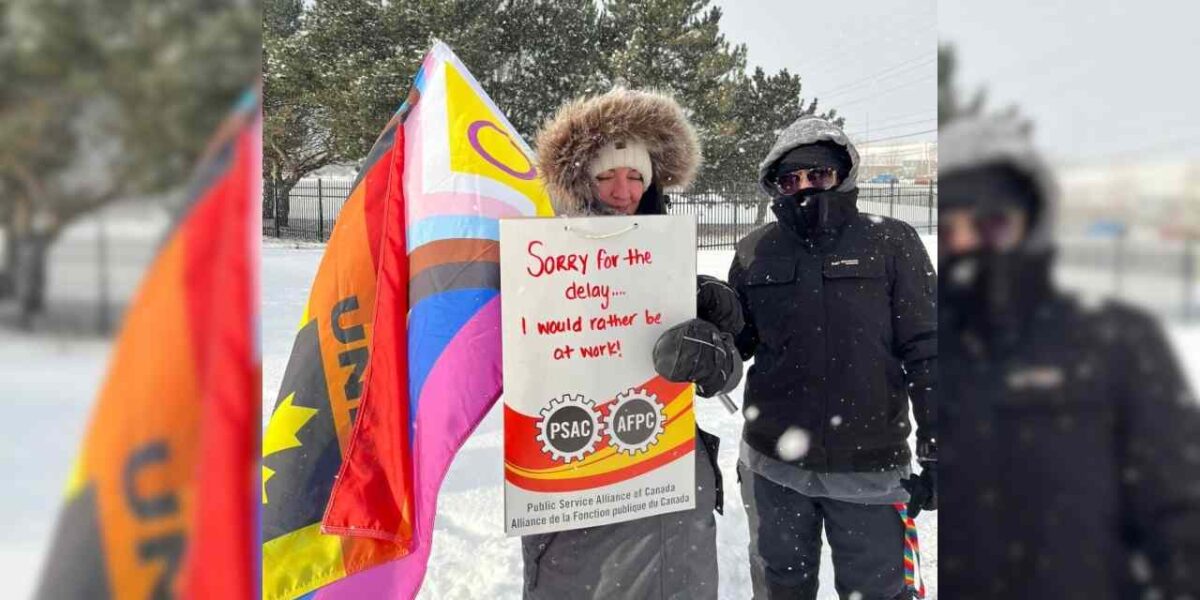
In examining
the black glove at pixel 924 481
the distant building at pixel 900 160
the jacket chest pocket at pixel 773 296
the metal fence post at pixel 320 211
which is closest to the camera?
the distant building at pixel 900 160

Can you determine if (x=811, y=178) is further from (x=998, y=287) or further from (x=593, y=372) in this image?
(x=998, y=287)

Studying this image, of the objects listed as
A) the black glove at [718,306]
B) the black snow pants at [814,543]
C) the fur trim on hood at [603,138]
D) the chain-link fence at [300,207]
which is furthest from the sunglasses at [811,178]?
the chain-link fence at [300,207]

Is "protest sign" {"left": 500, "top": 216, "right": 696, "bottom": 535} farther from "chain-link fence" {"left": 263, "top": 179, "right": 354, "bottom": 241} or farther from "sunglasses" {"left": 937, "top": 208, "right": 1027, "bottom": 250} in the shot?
"chain-link fence" {"left": 263, "top": 179, "right": 354, "bottom": 241}

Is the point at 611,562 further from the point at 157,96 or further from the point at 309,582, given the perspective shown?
the point at 157,96

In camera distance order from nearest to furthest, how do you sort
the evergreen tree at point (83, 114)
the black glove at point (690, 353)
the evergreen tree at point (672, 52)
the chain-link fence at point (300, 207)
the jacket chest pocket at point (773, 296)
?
1. the evergreen tree at point (83, 114)
2. the black glove at point (690, 353)
3. the jacket chest pocket at point (773, 296)
4. the chain-link fence at point (300, 207)
5. the evergreen tree at point (672, 52)

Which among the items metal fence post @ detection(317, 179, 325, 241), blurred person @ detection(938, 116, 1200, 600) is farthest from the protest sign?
metal fence post @ detection(317, 179, 325, 241)

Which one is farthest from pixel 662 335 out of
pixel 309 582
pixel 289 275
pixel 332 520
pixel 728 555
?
pixel 289 275

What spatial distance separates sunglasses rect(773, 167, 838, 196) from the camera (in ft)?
4.66

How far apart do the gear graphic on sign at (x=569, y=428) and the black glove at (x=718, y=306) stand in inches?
11.2

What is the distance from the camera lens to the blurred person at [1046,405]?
0.83ft

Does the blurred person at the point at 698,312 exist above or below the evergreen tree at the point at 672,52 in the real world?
below

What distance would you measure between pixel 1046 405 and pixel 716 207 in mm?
2070

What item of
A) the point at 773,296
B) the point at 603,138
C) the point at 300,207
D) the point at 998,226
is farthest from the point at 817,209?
the point at 300,207

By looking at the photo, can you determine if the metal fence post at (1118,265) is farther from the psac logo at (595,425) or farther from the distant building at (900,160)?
the psac logo at (595,425)
